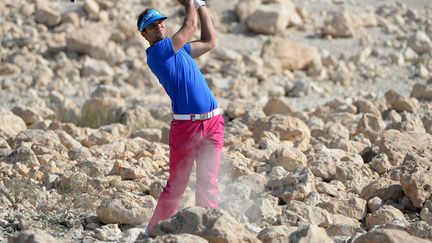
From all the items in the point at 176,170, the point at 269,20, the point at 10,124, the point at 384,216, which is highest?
the point at 176,170

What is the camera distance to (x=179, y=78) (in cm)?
661

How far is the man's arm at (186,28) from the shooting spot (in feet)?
21.4

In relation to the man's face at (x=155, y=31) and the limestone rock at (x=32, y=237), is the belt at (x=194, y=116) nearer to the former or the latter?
the man's face at (x=155, y=31)

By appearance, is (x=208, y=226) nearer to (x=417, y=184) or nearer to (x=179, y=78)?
(x=179, y=78)

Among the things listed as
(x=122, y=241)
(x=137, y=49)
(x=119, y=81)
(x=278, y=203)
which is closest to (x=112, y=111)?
(x=119, y=81)

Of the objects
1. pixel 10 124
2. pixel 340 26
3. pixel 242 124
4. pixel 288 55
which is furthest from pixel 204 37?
pixel 340 26

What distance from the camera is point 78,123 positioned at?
13000mm

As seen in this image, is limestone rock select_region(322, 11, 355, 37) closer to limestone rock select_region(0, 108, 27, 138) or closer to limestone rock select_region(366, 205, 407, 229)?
limestone rock select_region(0, 108, 27, 138)

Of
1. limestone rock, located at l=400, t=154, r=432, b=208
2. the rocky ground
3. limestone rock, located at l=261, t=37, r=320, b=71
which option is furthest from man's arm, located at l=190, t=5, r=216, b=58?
limestone rock, located at l=261, t=37, r=320, b=71

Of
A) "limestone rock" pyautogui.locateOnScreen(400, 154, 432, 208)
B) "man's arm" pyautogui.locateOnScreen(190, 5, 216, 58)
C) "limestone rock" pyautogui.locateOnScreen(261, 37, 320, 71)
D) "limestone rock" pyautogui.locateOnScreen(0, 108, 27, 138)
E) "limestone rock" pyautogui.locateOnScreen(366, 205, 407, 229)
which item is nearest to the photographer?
"man's arm" pyautogui.locateOnScreen(190, 5, 216, 58)

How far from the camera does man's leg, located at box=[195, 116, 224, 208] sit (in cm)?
661

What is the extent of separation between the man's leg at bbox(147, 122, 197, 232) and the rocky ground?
1.06 ft

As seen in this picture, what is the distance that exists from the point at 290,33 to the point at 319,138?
27.5 ft

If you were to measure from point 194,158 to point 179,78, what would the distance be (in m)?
0.47
